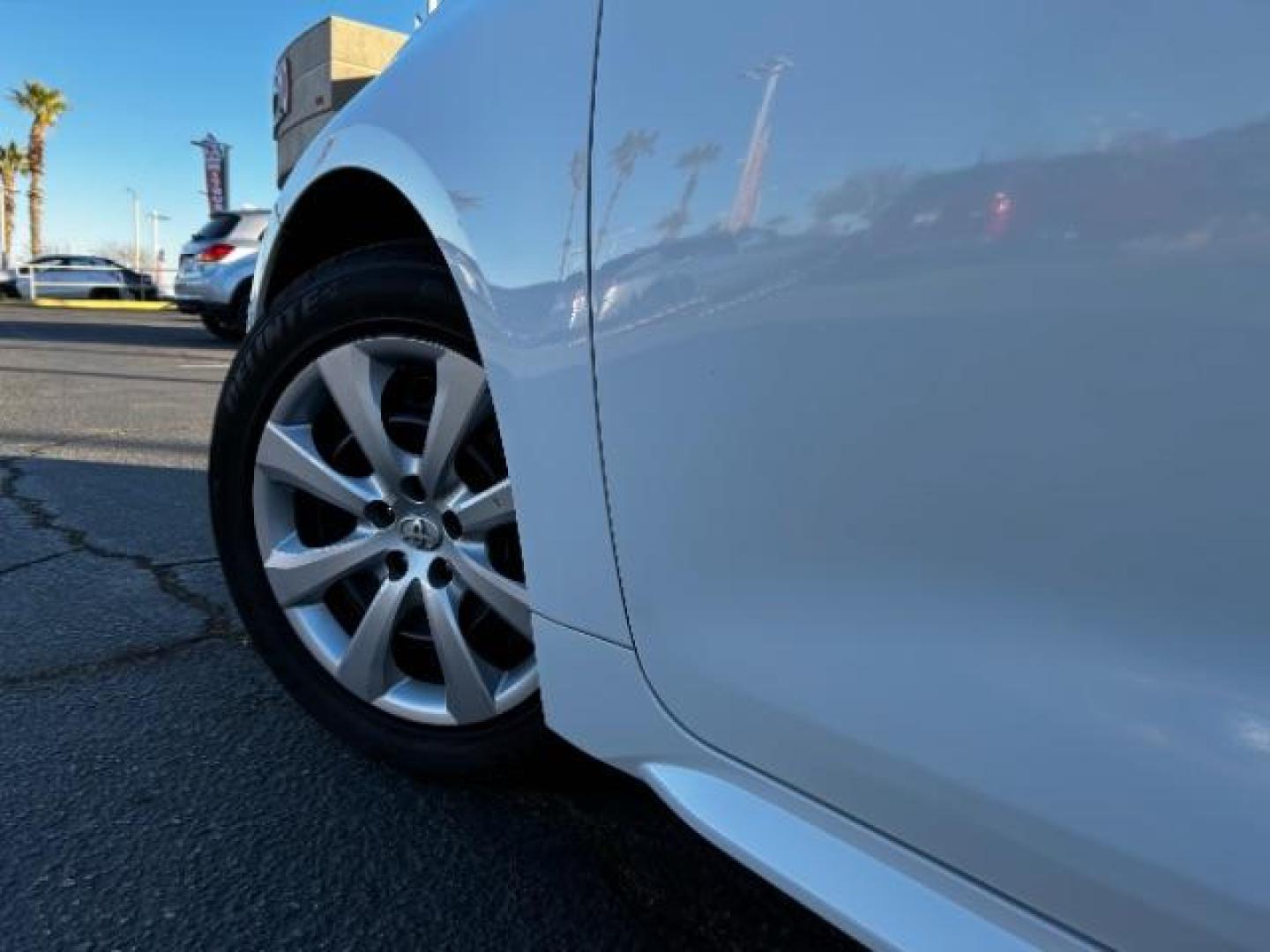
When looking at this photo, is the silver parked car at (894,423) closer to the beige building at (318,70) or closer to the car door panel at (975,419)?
the car door panel at (975,419)

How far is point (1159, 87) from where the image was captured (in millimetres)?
693

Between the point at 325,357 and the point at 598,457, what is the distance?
0.64 metres

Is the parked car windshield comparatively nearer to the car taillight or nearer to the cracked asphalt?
the car taillight

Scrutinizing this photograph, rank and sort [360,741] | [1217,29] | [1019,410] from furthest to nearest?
[360,741] < [1019,410] < [1217,29]

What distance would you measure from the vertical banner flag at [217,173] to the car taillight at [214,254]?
16911mm

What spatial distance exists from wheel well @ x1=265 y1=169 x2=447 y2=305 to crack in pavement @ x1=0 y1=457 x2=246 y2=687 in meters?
0.84

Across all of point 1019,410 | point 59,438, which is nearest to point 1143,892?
point 1019,410

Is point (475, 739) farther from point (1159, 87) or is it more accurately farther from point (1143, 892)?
point (1159, 87)

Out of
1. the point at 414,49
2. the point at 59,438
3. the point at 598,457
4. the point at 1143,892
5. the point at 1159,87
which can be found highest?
the point at 414,49

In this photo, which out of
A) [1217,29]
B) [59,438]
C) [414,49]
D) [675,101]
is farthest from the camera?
[59,438]

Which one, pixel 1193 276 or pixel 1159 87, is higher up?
pixel 1159 87

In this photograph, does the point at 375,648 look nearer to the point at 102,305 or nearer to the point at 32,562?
the point at 32,562

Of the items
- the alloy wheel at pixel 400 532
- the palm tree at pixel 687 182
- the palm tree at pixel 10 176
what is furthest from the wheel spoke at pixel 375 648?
the palm tree at pixel 10 176

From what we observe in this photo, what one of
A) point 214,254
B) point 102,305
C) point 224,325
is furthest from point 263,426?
point 102,305
